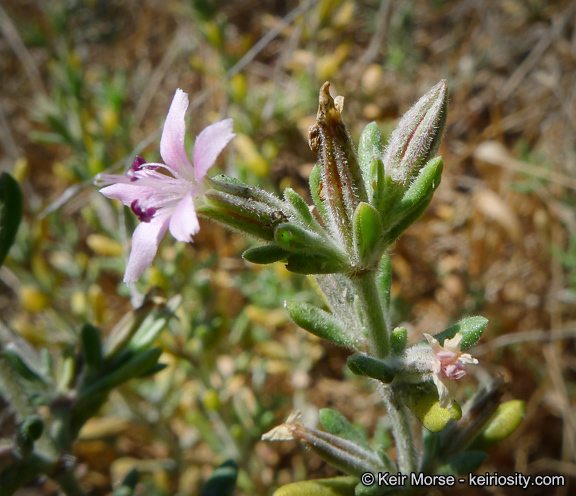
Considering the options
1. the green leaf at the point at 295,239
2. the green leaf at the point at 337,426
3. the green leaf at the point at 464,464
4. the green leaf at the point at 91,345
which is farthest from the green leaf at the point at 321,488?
the green leaf at the point at 91,345

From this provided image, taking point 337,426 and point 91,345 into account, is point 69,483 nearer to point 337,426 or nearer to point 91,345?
point 91,345

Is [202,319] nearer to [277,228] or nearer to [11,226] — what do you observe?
[11,226]

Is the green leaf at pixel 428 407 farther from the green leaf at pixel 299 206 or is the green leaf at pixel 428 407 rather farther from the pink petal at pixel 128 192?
the pink petal at pixel 128 192

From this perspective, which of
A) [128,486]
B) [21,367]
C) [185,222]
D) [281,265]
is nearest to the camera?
[185,222]

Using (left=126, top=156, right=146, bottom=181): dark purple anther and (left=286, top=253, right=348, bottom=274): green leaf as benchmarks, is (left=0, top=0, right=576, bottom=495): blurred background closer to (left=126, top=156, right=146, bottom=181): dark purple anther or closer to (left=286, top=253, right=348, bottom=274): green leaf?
(left=126, top=156, right=146, bottom=181): dark purple anther

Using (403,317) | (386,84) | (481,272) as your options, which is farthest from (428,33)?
(403,317)

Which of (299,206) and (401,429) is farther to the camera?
(401,429)

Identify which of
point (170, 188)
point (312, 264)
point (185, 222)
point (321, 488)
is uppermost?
point (170, 188)

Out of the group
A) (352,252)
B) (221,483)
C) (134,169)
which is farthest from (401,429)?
(134,169)
